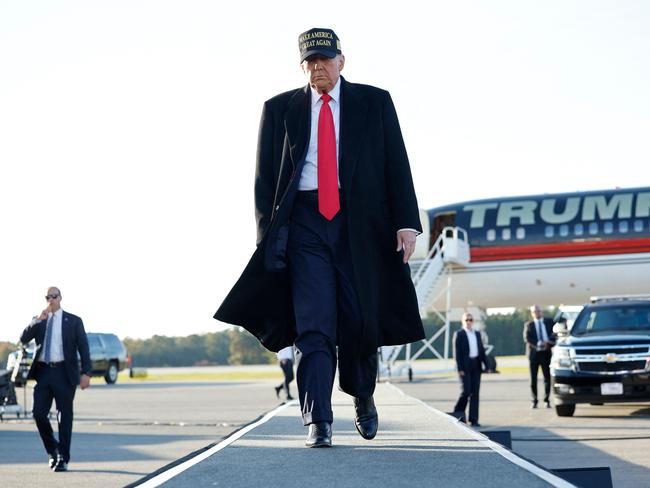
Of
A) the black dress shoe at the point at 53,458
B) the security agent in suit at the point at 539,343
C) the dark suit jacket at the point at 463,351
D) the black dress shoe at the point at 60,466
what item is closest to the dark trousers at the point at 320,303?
the black dress shoe at the point at 60,466

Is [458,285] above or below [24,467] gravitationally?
above

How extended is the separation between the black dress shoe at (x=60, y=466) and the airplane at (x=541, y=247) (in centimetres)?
2314

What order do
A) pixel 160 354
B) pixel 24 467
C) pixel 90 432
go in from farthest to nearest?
pixel 160 354 < pixel 90 432 < pixel 24 467

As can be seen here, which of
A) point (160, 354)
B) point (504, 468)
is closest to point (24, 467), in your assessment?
point (504, 468)

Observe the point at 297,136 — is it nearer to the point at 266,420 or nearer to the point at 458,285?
the point at 266,420

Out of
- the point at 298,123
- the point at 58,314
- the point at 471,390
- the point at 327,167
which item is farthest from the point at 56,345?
the point at 471,390

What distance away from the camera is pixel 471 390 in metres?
15.9

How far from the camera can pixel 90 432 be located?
1662 centimetres

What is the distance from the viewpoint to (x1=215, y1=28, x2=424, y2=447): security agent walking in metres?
6.37

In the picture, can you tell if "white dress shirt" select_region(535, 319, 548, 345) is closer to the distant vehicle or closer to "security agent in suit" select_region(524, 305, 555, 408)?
"security agent in suit" select_region(524, 305, 555, 408)

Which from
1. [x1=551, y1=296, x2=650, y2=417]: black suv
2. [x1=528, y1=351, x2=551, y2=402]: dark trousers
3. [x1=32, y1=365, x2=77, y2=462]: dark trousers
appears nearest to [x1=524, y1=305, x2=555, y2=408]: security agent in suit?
[x1=528, y1=351, x2=551, y2=402]: dark trousers

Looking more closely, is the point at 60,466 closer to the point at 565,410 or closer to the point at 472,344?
the point at 472,344

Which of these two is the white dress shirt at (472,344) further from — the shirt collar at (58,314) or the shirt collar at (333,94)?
the shirt collar at (333,94)

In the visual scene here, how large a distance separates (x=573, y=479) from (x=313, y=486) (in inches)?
85.3
